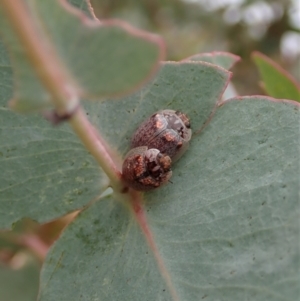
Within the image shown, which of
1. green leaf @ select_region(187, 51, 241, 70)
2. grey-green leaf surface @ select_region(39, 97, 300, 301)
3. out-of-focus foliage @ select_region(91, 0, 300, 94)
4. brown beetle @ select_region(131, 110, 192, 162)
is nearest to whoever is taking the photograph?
grey-green leaf surface @ select_region(39, 97, 300, 301)

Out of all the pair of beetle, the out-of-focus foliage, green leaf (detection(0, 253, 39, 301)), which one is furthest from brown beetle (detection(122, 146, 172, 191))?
the out-of-focus foliage

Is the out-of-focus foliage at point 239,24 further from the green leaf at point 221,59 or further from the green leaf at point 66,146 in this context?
the green leaf at point 66,146

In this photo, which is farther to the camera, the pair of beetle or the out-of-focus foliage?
the out-of-focus foliage

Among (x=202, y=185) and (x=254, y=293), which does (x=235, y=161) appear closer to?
(x=202, y=185)

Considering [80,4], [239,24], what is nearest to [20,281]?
[80,4]

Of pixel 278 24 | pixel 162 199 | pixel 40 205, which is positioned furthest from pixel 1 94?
pixel 278 24

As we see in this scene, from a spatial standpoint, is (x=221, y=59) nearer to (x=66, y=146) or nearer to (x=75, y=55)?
(x=66, y=146)

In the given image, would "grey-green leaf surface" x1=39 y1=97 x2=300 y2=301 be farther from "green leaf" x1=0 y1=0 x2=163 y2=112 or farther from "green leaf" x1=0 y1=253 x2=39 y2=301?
"green leaf" x1=0 y1=253 x2=39 y2=301

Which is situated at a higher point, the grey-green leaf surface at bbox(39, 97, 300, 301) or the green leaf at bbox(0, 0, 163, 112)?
the green leaf at bbox(0, 0, 163, 112)
